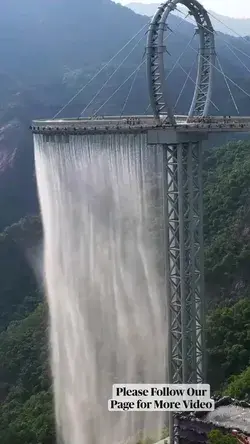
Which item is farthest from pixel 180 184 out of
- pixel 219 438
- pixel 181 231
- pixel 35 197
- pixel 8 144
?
pixel 8 144

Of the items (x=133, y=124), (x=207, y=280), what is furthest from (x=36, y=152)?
(x=207, y=280)

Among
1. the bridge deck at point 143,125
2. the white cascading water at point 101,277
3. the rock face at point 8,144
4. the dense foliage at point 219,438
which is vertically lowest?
the dense foliage at point 219,438

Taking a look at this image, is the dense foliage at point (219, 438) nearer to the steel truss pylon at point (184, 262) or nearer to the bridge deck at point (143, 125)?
the steel truss pylon at point (184, 262)

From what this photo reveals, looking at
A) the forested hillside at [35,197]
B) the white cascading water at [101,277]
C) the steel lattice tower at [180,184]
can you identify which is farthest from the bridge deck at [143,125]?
the forested hillside at [35,197]

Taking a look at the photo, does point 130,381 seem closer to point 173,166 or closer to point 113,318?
point 113,318

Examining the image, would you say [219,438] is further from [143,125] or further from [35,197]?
[35,197]

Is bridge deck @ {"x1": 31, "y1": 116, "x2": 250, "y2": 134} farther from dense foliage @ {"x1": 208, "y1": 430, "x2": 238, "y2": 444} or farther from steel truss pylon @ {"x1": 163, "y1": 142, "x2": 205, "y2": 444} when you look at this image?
dense foliage @ {"x1": 208, "y1": 430, "x2": 238, "y2": 444}
